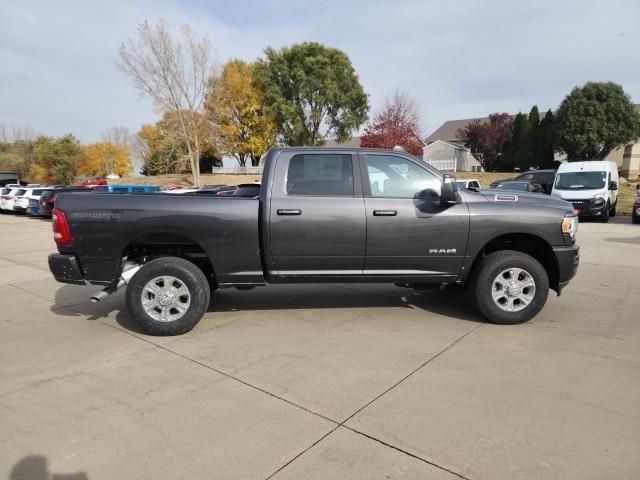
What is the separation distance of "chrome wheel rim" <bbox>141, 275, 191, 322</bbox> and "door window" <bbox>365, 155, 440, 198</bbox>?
2.22 meters

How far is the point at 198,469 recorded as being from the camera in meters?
2.45

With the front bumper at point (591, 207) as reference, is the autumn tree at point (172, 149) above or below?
above

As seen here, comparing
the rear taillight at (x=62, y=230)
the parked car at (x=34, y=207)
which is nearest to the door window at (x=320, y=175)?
the rear taillight at (x=62, y=230)

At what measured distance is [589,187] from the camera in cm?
1600

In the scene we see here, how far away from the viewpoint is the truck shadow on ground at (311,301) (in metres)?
5.32

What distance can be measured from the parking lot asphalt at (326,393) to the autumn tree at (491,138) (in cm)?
3907

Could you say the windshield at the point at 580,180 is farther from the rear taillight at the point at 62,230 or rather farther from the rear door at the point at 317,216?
the rear taillight at the point at 62,230

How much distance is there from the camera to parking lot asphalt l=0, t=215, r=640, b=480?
99.2 inches

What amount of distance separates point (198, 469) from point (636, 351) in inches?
153

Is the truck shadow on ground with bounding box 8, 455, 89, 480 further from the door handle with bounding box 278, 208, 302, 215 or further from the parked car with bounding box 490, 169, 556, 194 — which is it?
the parked car with bounding box 490, 169, 556, 194

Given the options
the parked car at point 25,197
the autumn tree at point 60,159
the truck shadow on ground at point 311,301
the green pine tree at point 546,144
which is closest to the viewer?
the truck shadow on ground at point 311,301

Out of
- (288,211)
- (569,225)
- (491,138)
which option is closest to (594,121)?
(491,138)

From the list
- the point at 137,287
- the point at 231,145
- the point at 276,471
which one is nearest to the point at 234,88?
the point at 231,145

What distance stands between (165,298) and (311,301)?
1.95 m
